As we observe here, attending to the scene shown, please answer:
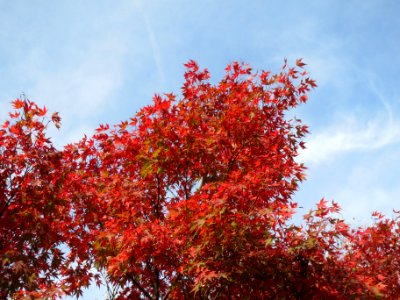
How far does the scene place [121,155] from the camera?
34.3 ft

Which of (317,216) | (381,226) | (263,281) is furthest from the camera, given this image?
(381,226)

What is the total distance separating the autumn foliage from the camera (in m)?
7.77

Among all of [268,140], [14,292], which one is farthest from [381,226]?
[14,292]

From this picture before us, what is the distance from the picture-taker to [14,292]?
826 centimetres

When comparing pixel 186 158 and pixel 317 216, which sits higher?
pixel 186 158

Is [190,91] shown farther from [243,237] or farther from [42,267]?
[42,267]

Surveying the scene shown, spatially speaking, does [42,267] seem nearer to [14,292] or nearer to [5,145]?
[14,292]

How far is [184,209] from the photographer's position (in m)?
8.21

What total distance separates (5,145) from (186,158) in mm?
4321

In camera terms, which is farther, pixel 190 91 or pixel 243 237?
pixel 190 91

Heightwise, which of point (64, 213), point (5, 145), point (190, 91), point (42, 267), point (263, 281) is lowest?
point (263, 281)

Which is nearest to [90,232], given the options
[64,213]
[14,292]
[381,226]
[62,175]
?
[64,213]

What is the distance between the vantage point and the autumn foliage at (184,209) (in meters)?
7.77

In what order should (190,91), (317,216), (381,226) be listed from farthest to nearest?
(381,226) → (190,91) → (317,216)
